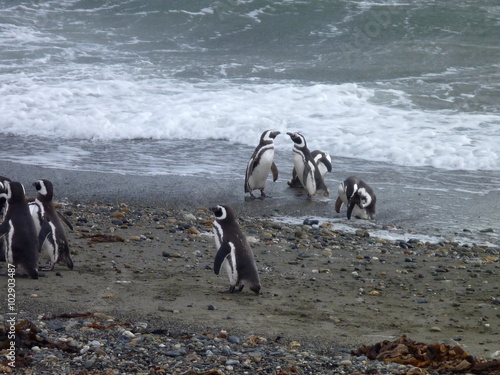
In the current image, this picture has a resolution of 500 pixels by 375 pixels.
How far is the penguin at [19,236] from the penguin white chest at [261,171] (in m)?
3.66

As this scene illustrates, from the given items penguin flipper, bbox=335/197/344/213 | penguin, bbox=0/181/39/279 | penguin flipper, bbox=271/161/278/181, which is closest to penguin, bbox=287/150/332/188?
penguin flipper, bbox=271/161/278/181

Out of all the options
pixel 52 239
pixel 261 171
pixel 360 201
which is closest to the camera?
pixel 52 239

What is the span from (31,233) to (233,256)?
133 centimetres

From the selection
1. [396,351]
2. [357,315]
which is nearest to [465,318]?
[357,315]

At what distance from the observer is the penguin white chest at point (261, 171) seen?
8984mm

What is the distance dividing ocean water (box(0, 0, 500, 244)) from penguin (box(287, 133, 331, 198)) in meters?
0.33

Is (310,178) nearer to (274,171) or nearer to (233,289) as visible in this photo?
(274,171)

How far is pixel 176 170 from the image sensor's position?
969 cm

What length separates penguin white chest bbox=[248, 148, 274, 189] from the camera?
29.5 feet

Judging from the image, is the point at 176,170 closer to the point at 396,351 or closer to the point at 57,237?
the point at 57,237

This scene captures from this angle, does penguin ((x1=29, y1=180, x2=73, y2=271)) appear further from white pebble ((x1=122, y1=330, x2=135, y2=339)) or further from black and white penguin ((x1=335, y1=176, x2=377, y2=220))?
black and white penguin ((x1=335, y1=176, x2=377, y2=220))

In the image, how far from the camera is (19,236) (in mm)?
5461

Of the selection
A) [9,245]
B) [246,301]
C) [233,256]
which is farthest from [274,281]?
[9,245]

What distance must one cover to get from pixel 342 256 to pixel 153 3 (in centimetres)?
1528
